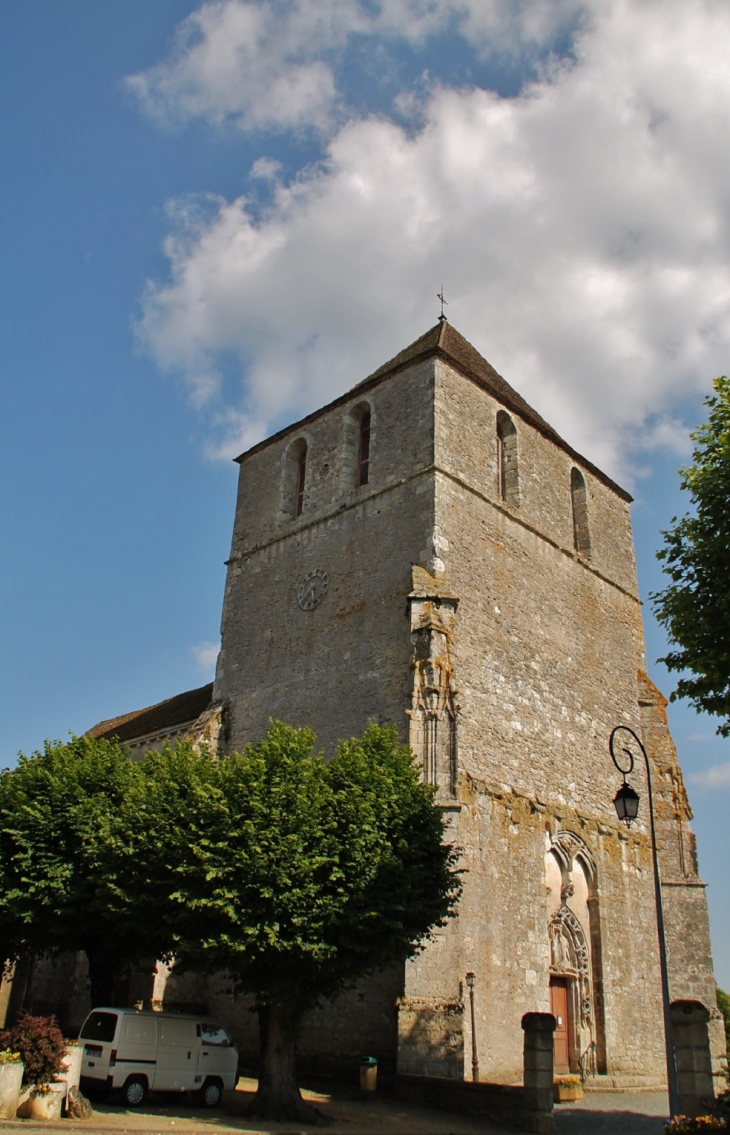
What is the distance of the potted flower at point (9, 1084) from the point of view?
10.8 m

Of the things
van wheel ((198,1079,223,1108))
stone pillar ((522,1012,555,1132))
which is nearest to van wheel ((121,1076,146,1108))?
van wheel ((198,1079,223,1108))

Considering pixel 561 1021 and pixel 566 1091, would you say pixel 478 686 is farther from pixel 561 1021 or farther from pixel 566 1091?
pixel 566 1091

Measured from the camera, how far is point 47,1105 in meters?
11.1

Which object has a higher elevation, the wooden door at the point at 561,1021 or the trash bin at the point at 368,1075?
the wooden door at the point at 561,1021

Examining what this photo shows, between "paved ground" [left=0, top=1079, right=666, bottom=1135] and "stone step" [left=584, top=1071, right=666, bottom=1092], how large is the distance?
1.28 meters

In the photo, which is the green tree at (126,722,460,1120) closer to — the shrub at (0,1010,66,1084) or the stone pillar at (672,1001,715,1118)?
the shrub at (0,1010,66,1084)

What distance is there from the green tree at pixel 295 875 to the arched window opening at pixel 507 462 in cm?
883

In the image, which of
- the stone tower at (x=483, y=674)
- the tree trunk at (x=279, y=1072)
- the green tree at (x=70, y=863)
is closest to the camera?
the tree trunk at (x=279, y=1072)

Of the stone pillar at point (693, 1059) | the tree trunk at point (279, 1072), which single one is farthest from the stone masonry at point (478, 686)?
the stone pillar at point (693, 1059)

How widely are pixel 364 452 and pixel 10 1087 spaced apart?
49.8 feet

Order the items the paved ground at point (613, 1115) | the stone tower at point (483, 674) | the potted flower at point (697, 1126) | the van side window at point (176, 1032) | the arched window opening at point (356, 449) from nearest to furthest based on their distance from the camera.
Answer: the potted flower at point (697, 1126) < the paved ground at point (613, 1115) < the van side window at point (176, 1032) < the stone tower at point (483, 674) < the arched window opening at point (356, 449)

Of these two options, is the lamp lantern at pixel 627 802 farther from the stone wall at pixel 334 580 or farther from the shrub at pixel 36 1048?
the shrub at pixel 36 1048

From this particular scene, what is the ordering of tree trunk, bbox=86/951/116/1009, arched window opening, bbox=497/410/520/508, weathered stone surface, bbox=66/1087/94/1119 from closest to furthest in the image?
weathered stone surface, bbox=66/1087/94/1119
tree trunk, bbox=86/951/116/1009
arched window opening, bbox=497/410/520/508

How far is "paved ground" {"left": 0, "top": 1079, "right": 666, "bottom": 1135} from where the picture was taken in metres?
11.0
